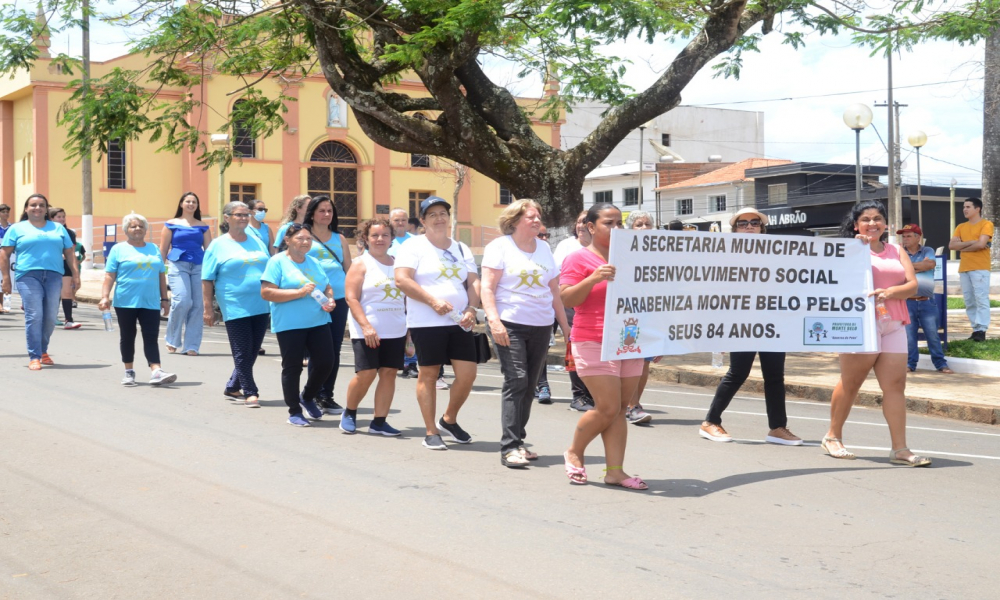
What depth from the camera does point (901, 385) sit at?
757 centimetres

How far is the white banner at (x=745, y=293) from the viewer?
692 cm

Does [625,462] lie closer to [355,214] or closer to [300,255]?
[300,255]

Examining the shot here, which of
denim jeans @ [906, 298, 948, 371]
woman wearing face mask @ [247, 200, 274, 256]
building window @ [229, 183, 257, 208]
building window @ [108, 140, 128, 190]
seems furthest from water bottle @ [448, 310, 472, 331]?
building window @ [108, 140, 128, 190]

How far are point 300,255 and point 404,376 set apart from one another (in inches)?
137

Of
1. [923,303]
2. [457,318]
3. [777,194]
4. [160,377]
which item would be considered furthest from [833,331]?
[777,194]

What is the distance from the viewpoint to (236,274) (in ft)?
32.2

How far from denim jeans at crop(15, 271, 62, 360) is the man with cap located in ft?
30.1

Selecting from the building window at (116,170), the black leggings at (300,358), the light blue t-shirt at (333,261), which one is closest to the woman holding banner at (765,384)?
the black leggings at (300,358)

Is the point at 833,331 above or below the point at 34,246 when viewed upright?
below

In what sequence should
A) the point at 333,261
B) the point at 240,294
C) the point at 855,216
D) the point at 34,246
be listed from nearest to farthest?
1. the point at 855,216
2. the point at 333,261
3. the point at 240,294
4. the point at 34,246

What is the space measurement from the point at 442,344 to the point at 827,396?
5495 mm

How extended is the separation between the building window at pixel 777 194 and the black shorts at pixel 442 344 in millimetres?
54296

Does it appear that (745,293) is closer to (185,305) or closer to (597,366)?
(597,366)

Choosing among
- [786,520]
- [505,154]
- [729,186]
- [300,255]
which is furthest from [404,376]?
[729,186]
